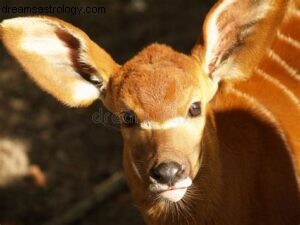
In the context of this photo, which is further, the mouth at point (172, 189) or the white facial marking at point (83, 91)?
the white facial marking at point (83, 91)

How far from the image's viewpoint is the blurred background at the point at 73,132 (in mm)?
5949

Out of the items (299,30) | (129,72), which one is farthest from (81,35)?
(299,30)

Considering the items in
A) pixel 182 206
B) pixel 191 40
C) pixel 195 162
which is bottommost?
pixel 191 40

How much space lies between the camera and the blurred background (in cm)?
595

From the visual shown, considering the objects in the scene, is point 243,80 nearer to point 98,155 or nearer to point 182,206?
point 182,206

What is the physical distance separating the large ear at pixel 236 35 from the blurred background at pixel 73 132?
1.78 m

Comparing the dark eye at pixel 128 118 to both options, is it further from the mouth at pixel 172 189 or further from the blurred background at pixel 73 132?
the blurred background at pixel 73 132

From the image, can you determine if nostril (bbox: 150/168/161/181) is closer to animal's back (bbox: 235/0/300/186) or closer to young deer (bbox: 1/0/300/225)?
young deer (bbox: 1/0/300/225)

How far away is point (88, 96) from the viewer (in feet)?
14.5

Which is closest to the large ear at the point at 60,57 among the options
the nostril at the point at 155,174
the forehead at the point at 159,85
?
the forehead at the point at 159,85

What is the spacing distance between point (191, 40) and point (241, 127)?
2329 millimetres

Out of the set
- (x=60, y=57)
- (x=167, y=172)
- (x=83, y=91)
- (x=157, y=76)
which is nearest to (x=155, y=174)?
(x=167, y=172)

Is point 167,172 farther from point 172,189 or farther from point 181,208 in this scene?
point 181,208

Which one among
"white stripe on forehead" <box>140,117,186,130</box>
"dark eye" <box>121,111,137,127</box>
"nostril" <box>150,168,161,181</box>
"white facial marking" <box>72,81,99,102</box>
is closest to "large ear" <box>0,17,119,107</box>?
"white facial marking" <box>72,81,99,102</box>
